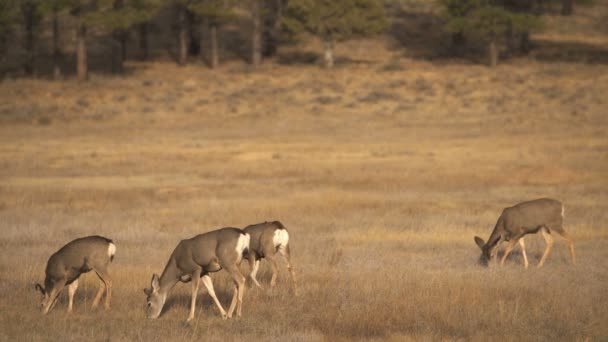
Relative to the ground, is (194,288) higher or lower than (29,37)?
lower

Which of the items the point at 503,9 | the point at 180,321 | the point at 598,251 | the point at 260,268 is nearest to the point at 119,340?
the point at 180,321

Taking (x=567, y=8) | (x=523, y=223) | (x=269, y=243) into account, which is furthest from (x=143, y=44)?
(x=269, y=243)

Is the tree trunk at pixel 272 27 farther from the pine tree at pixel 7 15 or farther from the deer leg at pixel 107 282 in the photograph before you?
the deer leg at pixel 107 282

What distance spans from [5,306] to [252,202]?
434 inches

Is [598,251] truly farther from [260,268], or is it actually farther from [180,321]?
[180,321]

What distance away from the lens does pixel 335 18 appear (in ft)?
212

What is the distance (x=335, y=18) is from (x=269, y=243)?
5400cm

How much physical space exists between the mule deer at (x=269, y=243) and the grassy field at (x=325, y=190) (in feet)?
1.41

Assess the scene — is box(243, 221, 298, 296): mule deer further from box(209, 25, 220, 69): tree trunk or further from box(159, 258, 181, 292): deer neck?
box(209, 25, 220, 69): tree trunk

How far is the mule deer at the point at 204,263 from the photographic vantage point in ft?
34.4

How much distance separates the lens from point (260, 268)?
1441 cm

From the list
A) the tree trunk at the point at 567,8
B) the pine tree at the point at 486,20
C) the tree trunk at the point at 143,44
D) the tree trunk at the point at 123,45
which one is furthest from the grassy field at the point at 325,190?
the tree trunk at the point at 567,8

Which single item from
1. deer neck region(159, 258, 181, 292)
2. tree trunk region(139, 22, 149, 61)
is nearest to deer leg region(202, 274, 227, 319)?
deer neck region(159, 258, 181, 292)

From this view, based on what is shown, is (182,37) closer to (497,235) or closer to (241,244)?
(497,235)
